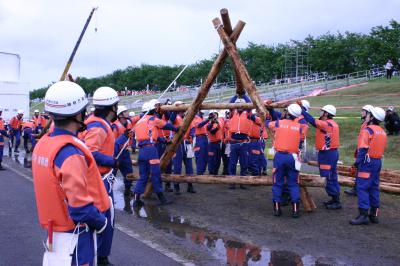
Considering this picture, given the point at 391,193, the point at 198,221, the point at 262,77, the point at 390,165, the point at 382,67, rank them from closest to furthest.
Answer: the point at 198,221 → the point at 391,193 → the point at 390,165 → the point at 382,67 → the point at 262,77

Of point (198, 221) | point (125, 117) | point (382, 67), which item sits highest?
point (382, 67)

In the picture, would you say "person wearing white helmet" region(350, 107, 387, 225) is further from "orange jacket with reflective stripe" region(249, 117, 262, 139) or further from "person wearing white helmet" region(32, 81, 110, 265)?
"person wearing white helmet" region(32, 81, 110, 265)

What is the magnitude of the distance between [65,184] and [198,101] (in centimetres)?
741

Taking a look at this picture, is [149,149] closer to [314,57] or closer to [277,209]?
[277,209]

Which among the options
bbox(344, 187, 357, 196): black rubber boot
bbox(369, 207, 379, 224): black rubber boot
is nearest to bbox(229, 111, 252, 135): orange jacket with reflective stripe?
bbox(344, 187, 357, 196): black rubber boot

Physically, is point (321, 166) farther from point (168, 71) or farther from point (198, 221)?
point (168, 71)

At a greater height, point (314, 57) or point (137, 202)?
point (314, 57)

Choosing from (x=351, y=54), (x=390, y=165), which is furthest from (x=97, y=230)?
(x=351, y=54)

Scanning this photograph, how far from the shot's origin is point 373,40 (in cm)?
4228

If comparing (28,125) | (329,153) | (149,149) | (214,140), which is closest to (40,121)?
(28,125)

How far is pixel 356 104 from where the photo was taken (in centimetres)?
2912

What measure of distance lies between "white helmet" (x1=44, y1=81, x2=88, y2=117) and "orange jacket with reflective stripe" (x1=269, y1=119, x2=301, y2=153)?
5.62 metres

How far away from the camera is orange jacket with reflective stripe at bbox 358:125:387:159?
8.12m

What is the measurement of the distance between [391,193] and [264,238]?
451cm
